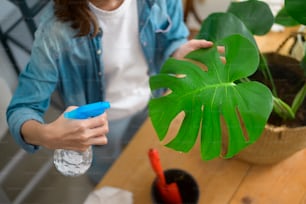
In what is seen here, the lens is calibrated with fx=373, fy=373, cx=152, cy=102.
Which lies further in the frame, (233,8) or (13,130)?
(233,8)

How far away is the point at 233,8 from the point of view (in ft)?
1.66

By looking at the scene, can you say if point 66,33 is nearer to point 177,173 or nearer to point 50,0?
point 50,0

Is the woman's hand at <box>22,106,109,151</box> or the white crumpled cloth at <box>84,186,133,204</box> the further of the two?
the white crumpled cloth at <box>84,186,133,204</box>

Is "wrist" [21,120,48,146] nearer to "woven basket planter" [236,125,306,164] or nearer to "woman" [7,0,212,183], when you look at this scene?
"woman" [7,0,212,183]

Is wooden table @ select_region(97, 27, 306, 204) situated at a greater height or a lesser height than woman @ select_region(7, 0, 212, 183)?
lesser

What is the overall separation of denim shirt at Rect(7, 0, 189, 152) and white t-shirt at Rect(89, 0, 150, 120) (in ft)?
0.04

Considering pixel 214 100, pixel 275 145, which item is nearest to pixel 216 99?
pixel 214 100

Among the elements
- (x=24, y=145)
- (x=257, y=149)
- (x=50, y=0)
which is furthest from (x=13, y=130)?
(x=257, y=149)

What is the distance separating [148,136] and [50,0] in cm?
29

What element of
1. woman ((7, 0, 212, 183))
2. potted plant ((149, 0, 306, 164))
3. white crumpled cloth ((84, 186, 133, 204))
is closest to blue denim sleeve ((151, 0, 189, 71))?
woman ((7, 0, 212, 183))

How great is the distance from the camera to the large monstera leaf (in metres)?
0.38

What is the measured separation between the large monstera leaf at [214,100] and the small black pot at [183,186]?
0.10 meters

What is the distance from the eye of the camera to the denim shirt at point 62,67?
0.35 meters

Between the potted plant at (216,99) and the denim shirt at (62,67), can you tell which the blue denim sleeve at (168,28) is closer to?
the denim shirt at (62,67)
